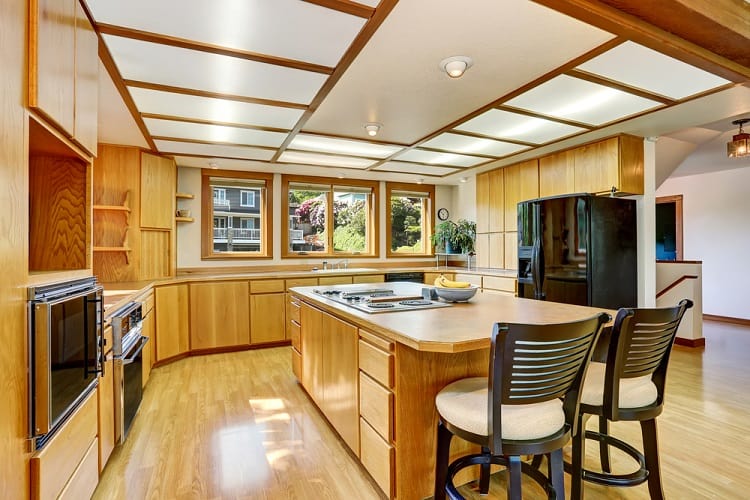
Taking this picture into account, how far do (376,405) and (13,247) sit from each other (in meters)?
1.51

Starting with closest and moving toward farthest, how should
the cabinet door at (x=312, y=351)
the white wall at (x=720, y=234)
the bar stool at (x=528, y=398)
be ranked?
1. the bar stool at (x=528, y=398)
2. the cabinet door at (x=312, y=351)
3. the white wall at (x=720, y=234)

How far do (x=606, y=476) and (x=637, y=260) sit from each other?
118 inches

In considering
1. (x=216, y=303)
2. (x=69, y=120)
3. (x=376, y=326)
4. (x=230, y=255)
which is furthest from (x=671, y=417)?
(x=230, y=255)

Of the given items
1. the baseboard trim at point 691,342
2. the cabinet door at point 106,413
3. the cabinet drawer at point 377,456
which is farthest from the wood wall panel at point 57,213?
the baseboard trim at point 691,342

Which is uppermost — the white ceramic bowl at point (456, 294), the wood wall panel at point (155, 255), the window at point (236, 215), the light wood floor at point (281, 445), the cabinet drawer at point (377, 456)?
the window at point (236, 215)

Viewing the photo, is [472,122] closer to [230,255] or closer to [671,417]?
[671,417]

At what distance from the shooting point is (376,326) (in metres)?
1.79

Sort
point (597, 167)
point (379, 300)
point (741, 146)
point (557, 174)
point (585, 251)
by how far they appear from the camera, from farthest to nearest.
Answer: point (557, 174), point (597, 167), point (585, 251), point (741, 146), point (379, 300)

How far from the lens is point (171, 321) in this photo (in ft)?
13.4

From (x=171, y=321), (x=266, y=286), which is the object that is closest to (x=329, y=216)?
(x=266, y=286)

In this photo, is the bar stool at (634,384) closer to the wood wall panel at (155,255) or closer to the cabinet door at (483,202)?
the cabinet door at (483,202)

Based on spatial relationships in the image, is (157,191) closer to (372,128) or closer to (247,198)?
(247,198)

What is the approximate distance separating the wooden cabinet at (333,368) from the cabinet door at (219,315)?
1.77 metres

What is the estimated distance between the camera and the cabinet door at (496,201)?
5234 mm
